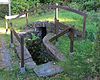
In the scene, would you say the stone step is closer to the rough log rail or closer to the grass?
the grass

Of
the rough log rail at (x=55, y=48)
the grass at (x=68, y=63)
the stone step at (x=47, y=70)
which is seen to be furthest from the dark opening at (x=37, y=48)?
the stone step at (x=47, y=70)

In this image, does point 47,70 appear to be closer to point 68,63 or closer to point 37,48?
point 68,63

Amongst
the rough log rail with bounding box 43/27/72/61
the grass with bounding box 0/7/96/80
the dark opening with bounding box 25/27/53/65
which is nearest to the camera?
the grass with bounding box 0/7/96/80

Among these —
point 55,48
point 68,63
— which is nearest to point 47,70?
point 68,63

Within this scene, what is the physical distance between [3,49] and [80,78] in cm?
320

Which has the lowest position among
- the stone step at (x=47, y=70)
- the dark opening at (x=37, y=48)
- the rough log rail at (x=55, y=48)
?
the dark opening at (x=37, y=48)

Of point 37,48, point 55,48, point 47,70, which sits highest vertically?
point 55,48

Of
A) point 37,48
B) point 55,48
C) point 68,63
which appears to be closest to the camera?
point 68,63

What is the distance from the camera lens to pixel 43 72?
6.21 metres

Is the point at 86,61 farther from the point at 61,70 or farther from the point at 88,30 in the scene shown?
the point at 88,30

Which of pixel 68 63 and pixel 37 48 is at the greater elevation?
pixel 68 63

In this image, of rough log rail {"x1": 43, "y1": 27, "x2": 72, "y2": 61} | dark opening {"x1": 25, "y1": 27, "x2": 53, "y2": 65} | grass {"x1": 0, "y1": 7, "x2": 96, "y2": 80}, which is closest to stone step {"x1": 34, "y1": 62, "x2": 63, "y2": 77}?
grass {"x1": 0, "y1": 7, "x2": 96, "y2": 80}

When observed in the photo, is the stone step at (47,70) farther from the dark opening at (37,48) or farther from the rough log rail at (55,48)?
the dark opening at (37,48)

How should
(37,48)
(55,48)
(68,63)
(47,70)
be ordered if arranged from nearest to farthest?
(47,70)
(68,63)
(55,48)
(37,48)
